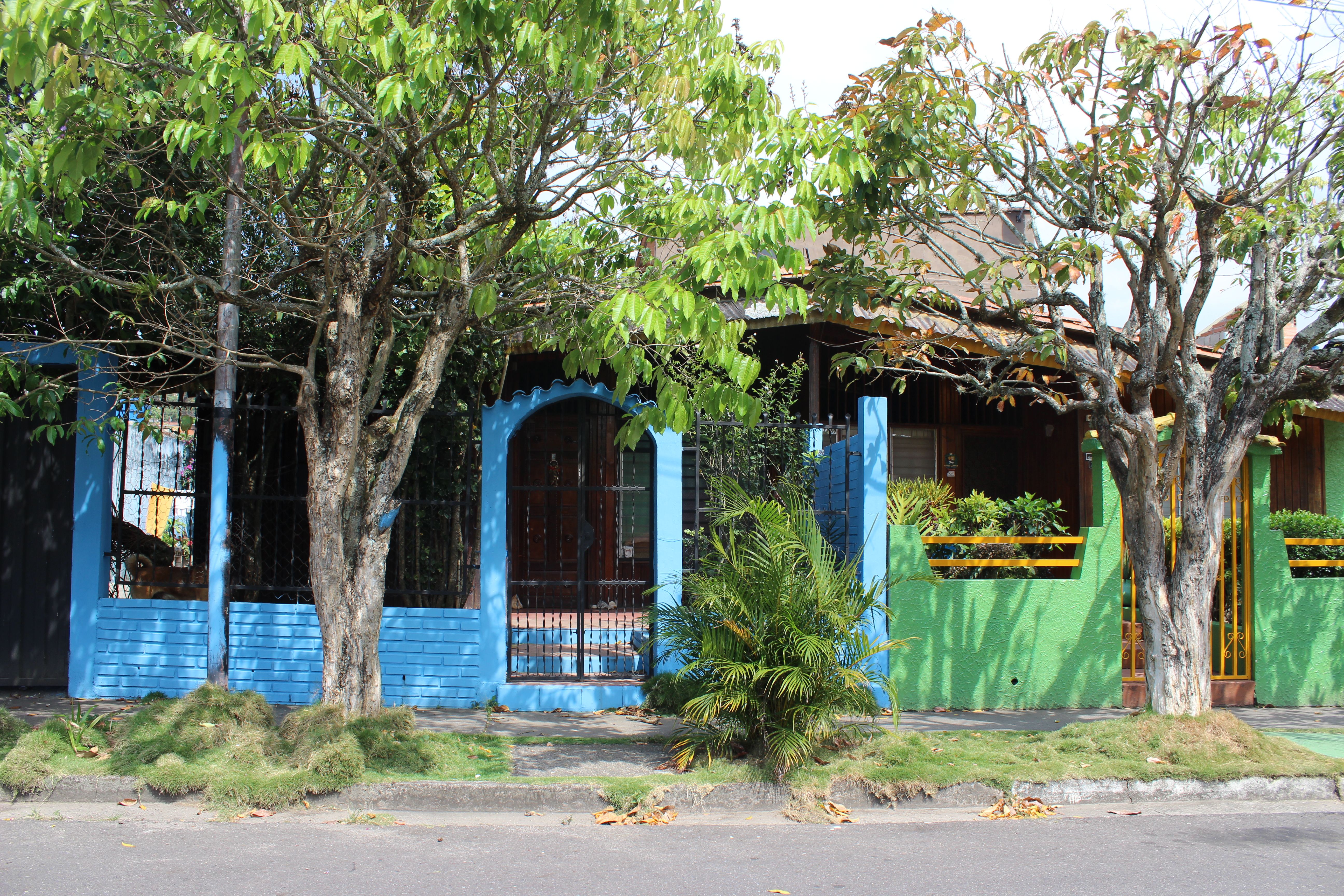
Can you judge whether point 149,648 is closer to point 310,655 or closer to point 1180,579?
point 310,655

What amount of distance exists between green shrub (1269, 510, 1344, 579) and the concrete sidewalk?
1302 mm

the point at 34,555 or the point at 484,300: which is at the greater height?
the point at 484,300

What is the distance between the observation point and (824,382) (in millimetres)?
12219

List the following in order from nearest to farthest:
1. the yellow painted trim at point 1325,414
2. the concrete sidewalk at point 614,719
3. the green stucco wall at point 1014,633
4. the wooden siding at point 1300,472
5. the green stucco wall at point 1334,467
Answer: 1. the concrete sidewalk at point 614,719
2. the green stucco wall at point 1014,633
3. the yellow painted trim at point 1325,414
4. the green stucco wall at point 1334,467
5. the wooden siding at point 1300,472

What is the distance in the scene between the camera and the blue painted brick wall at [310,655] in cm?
796

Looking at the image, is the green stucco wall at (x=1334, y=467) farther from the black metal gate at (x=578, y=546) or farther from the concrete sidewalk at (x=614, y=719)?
the black metal gate at (x=578, y=546)

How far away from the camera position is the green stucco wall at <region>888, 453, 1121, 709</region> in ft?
26.5

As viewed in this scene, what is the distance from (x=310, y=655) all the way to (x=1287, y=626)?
8517 millimetres

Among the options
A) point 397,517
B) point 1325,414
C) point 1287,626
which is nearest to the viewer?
point 397,517

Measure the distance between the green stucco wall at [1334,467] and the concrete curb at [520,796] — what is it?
25.7ft

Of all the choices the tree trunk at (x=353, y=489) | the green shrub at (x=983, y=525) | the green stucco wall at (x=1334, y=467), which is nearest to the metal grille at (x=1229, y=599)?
the green shrub at (x=983, y=525)

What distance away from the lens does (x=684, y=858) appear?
488 centimetres

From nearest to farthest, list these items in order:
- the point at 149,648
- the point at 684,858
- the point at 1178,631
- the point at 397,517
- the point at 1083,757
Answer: the point at 684,858 → the point at 1083,757 → the point at 1178,631 → the point at 397,517 → the point at 149,648

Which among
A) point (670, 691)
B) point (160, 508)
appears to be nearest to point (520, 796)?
point (670, 691)
